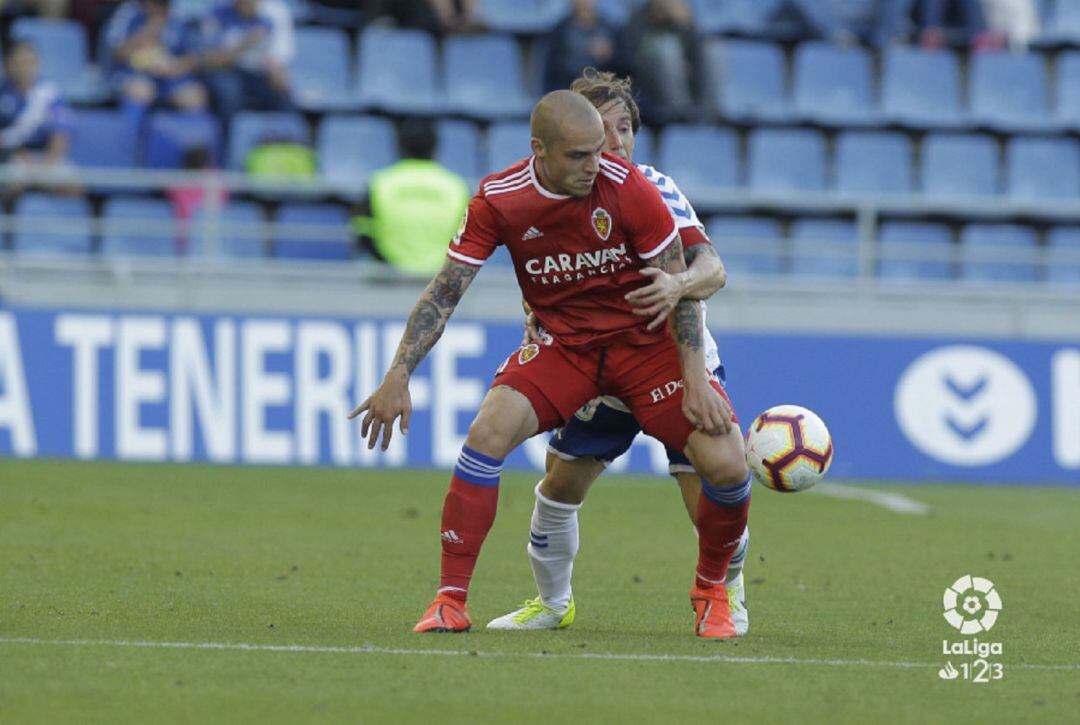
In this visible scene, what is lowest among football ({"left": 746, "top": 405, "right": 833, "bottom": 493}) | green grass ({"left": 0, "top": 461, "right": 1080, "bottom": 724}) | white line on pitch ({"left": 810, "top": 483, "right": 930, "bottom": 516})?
A: white line on pitch ({"left": 810, "top": 483, "right": 930, "bottom": 516})

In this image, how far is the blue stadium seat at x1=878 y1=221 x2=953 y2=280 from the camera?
1830 cm

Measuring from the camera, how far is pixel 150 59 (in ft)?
57.1

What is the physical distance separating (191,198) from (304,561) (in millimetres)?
7430

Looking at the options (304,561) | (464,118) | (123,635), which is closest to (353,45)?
(464,118)

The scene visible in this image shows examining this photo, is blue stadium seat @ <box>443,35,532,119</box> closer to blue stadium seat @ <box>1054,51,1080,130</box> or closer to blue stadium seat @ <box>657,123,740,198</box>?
blue stadium seat @ <box>657,123,740,198</box>

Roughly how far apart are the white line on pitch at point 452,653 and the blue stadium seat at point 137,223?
403 inches

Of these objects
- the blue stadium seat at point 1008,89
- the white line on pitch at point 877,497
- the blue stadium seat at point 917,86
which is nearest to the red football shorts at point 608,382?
the white line on pitch at point 877,497

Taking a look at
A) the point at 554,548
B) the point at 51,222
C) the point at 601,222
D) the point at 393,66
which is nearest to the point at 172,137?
the point at 51,222

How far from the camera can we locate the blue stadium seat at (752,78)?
19.7m

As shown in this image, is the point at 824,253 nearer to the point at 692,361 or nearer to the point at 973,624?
the point at 973,624

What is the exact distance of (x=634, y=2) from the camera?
2012 cm

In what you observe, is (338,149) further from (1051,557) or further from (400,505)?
(1051,557)

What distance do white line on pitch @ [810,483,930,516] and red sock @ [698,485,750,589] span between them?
20.0ft

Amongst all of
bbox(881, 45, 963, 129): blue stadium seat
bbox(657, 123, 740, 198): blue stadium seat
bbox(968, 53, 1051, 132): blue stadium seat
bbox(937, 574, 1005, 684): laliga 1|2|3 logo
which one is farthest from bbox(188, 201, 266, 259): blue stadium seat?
bbox(937, 574, 1005, 684): laliga 1|2|3 logo
